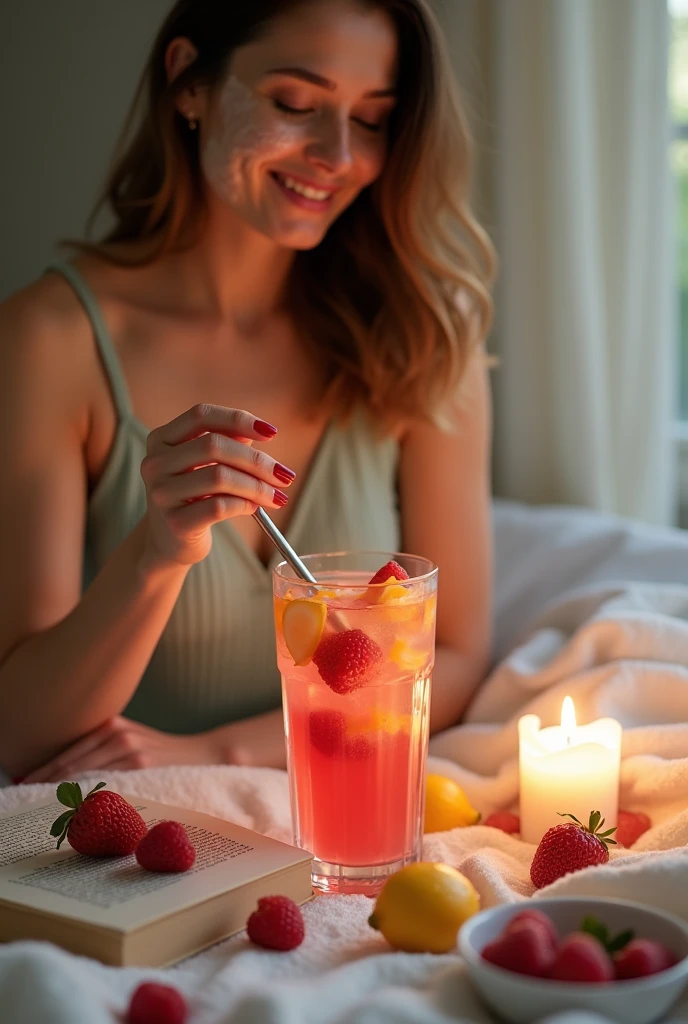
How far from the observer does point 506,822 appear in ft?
4.40

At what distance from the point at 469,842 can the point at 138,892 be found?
442 millimetres

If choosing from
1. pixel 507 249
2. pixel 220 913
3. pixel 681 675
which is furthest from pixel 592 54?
pixel 220 913

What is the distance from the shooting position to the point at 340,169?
1.54 metres

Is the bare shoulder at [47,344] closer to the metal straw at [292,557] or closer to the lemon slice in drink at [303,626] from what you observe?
the metal straw at [292,557]

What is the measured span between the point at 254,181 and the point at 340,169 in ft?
0.41

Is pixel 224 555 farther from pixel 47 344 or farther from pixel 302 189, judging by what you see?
pixel 302 189

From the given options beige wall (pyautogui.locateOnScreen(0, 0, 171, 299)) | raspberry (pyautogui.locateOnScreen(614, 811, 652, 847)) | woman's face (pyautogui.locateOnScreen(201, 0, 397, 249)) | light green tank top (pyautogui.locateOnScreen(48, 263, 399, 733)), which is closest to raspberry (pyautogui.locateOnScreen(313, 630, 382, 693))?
raspberry (pyautogui.locateOnScreen(614, 811, 652, 847))

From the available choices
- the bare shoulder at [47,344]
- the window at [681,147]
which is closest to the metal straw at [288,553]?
the bare shoulder at [47,344]

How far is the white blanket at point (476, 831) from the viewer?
2.69 feet

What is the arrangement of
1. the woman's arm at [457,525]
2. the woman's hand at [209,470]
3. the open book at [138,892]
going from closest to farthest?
the open book at [138,892] < the woman's hand at [209,470] < the woman's arm at [457,525]

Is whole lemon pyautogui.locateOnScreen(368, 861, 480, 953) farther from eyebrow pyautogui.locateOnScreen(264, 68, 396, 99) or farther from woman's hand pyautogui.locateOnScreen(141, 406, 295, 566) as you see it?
eyebrow pyautogui.locateOnScreen(264, 68, 396, 99)

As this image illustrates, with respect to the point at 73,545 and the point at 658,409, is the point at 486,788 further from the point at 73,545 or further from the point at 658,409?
the point at 658,409

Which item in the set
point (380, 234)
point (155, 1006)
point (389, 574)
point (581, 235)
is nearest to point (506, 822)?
point (389, 574)

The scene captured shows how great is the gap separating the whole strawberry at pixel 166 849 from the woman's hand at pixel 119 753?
0.43 meters
